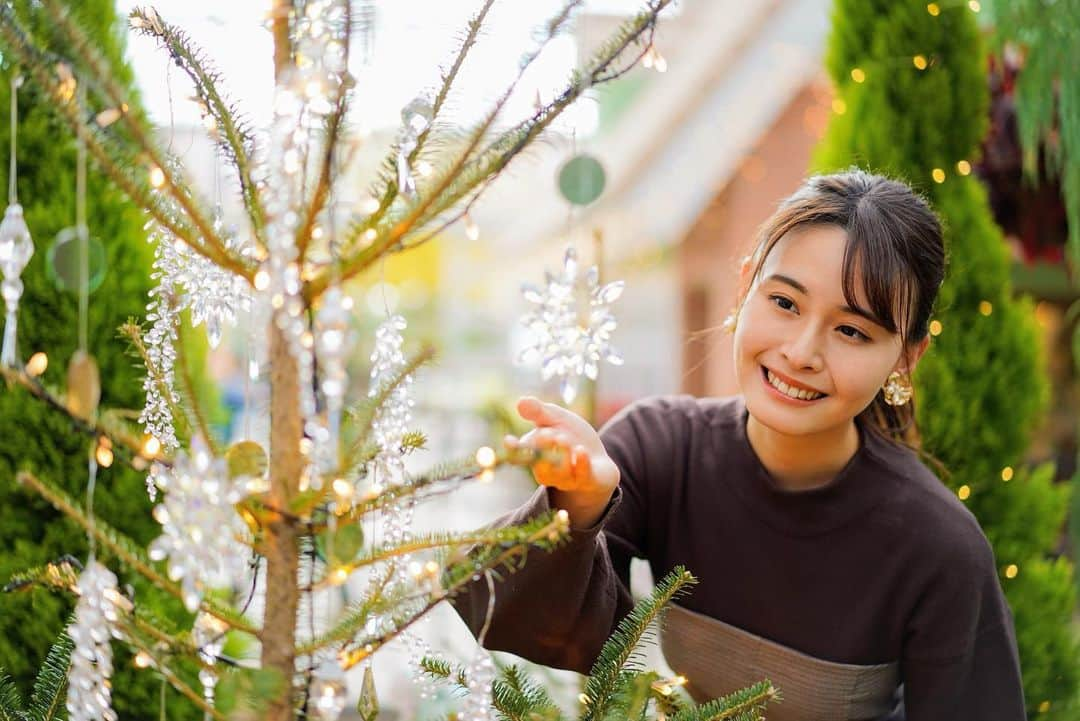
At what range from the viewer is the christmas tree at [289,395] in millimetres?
813

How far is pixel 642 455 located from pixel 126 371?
0.93 m

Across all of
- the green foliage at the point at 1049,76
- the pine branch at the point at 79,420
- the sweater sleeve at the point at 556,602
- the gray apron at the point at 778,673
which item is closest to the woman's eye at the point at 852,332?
the sweater sleeve at the point at 556,602

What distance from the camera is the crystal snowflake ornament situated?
41.8 inches

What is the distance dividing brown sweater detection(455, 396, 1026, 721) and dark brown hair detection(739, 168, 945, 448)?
26cm

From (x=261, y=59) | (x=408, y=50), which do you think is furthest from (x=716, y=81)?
(x=261, y=59)

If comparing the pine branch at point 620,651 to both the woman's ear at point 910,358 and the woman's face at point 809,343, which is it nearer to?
the woman's face at point 809,343

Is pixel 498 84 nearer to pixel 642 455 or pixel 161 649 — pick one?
pixel 161 649

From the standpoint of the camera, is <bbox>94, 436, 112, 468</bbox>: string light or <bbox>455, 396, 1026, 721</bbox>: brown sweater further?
<bbox>455, 396, 1026, 721</bbox>: brown sweater

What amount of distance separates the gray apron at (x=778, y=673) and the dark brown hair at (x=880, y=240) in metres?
0.51

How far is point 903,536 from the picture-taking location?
1.58 m

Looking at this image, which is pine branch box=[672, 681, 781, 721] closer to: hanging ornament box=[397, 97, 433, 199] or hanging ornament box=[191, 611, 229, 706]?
hanging ornament box=[191, 611, 229, 706]

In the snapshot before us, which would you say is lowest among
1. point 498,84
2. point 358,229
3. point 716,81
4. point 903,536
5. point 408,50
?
point 903,536

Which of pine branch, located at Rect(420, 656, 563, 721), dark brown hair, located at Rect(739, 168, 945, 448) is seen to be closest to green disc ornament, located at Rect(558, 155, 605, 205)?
dark brown hair, located at Rect(739, 168, 945, 448)

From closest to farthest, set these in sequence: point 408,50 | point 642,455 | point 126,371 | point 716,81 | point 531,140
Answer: point 531,140 → point 408,50 → point 642,455 → point 126,371 → point 716,81
